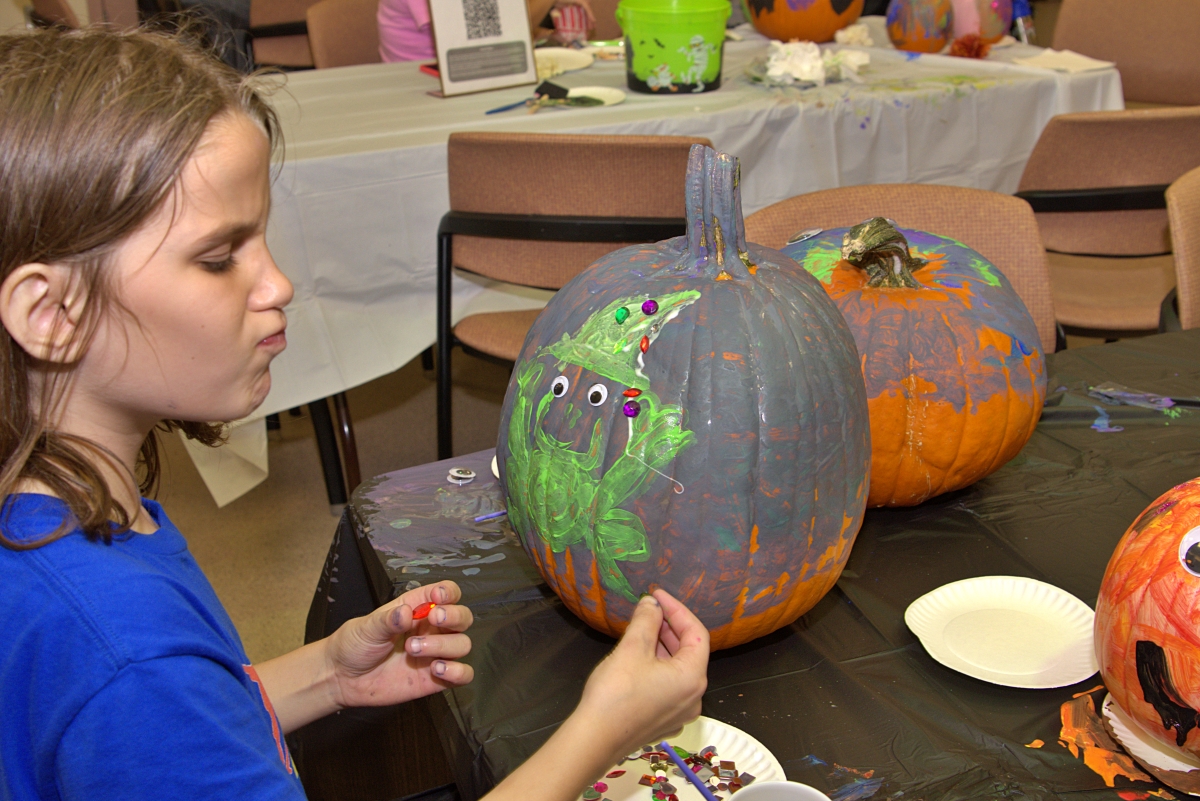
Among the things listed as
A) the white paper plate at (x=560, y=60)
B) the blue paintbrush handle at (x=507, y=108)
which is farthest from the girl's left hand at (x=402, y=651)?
the white paper plate at (x=560, y=60)

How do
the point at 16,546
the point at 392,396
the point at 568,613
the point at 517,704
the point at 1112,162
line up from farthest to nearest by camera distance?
the point at 392,396
the point at 1112,162
the point at 568,613
the point at 517,704
the point at 16,546

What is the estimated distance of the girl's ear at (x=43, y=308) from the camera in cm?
55

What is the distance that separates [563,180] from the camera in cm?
165

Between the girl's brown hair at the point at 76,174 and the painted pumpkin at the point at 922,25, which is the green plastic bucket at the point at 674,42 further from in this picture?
the girl's brown hair at the point at 76,174

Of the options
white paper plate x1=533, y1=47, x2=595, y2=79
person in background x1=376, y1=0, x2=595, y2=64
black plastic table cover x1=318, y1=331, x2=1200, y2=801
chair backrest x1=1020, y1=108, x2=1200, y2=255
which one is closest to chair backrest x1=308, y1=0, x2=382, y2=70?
person in background x1=376, y1=0, x2=595, y2=64

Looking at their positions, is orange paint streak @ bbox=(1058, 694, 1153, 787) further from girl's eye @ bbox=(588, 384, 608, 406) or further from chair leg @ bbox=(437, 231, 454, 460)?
chair leg @ bbox=(437, 231, 454, 460)

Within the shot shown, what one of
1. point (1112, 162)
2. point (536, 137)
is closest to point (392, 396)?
point (536, 137)

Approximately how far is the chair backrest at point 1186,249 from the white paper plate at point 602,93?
3.63ft

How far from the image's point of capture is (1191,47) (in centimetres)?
246

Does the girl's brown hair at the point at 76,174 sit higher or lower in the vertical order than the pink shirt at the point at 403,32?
lower

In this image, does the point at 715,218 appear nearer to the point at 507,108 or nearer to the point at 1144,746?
the point at 1144,746

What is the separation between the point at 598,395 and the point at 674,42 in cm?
A: 158

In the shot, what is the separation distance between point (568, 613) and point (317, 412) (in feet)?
4.21

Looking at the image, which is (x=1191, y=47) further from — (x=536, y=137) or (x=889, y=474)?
(x=889, y=474)
